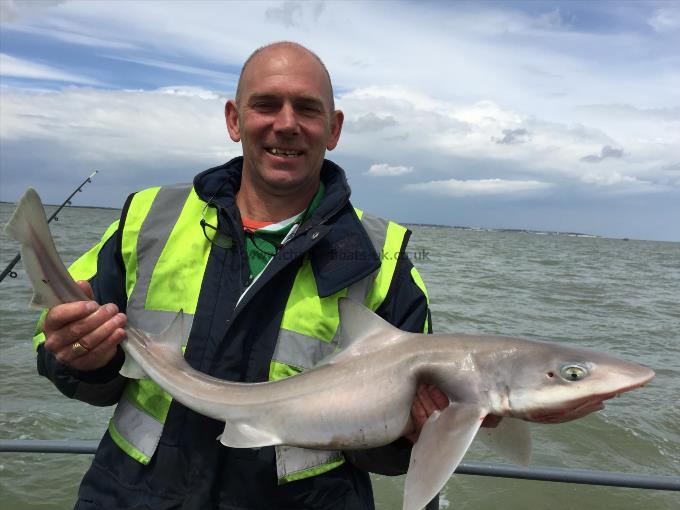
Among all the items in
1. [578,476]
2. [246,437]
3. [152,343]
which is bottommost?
[578,476]

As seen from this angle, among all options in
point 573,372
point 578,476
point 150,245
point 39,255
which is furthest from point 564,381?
point 39,255

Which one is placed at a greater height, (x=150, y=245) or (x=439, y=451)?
(x=150, y=245)

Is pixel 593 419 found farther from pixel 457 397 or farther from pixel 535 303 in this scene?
pixel 535 303

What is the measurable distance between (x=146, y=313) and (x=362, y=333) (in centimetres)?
105

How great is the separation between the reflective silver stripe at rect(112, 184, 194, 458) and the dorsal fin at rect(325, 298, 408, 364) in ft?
2.46

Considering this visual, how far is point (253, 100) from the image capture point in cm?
295

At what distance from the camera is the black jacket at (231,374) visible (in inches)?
101

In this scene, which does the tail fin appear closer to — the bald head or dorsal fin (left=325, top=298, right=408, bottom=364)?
dorsal fin (left=325, top=298, right=408, bottom=364)

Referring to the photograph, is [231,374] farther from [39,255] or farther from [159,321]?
[39,255]

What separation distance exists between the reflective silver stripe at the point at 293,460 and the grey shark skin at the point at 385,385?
236 millimetres

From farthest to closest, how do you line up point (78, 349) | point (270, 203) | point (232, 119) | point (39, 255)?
point (232, 119) → point (270, 203) → point (78, 349) → point (39, 255)

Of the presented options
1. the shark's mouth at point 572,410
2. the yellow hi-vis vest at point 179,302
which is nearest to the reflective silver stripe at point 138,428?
the yellow hi-vis vest at point 179,302

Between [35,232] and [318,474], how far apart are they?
1587 mm

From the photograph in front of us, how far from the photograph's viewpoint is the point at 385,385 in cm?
236
